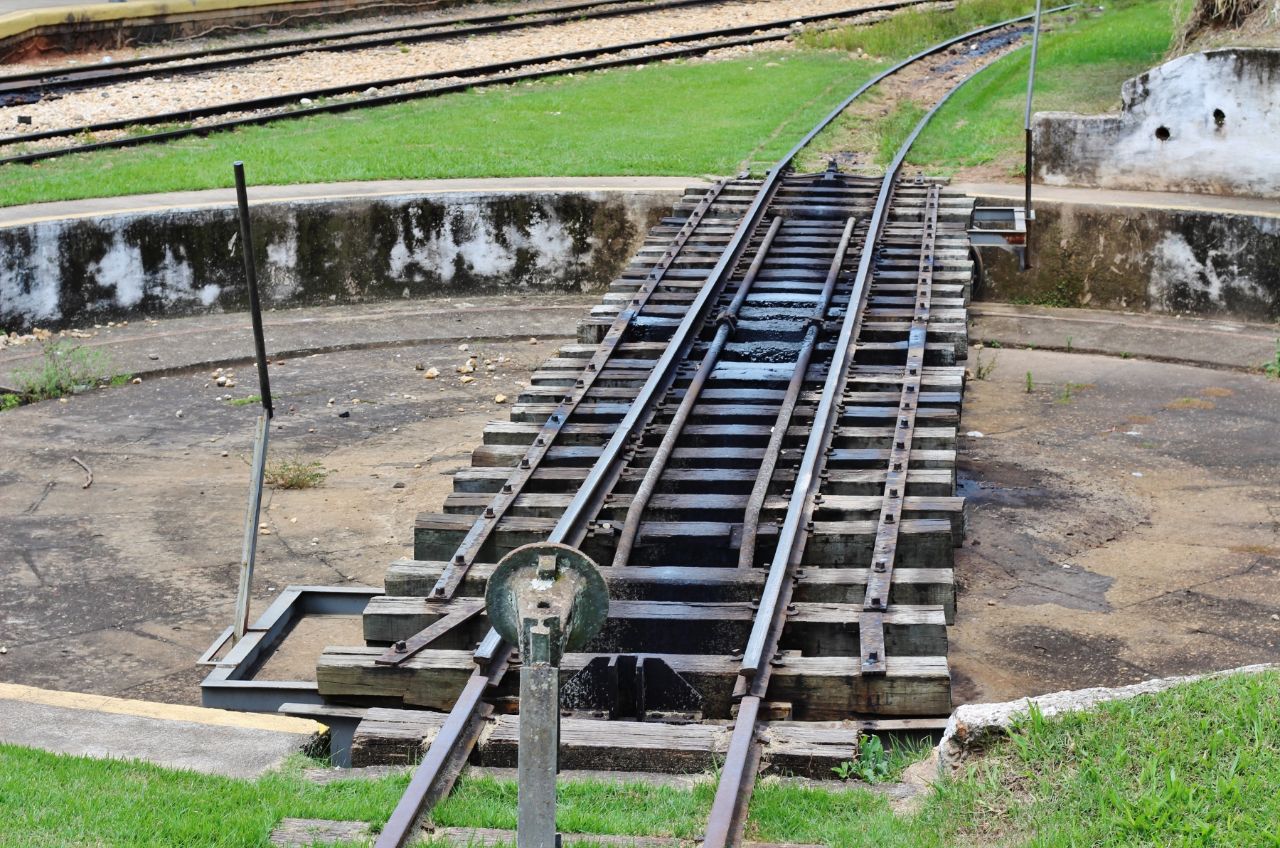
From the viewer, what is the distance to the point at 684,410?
411 inches

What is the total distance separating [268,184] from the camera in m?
17.4

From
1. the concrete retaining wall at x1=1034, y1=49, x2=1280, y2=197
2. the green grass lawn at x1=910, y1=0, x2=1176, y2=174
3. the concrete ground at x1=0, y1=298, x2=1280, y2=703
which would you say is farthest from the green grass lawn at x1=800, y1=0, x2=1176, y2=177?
the concrete ground at x1=0, y1=298, x2=1280, y2=703

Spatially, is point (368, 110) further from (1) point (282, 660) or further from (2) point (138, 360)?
(1) point (282, 660)

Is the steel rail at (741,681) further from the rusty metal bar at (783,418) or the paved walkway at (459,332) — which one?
the paved walkway at (459,332)

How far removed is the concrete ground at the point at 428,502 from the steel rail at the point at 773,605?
42.4 inches

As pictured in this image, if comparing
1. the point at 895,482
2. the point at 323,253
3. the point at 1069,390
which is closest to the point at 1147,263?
the point at 1069,390

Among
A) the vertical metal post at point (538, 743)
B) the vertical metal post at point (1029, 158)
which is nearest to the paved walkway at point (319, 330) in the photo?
the vertical metal post at point (1029, 158)

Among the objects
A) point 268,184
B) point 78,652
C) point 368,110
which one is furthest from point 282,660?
point 368,110

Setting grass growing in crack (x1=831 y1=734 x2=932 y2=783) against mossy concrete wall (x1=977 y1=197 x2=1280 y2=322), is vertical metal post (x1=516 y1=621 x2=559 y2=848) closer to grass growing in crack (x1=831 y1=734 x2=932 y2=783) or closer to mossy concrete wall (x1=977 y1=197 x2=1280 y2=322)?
grass growing in crack (x1=831 y1=734 x2=932 y2=783)

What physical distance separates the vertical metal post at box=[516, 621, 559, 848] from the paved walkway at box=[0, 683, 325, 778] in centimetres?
203

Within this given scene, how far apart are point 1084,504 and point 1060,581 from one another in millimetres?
1477

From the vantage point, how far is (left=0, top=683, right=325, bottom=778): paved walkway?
257 inches

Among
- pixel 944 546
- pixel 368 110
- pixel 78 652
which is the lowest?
pixel 78 652

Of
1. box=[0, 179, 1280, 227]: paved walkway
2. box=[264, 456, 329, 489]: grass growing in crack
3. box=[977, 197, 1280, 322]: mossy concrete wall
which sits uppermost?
box=[0, 179, 1280, 227]: paved walkway
